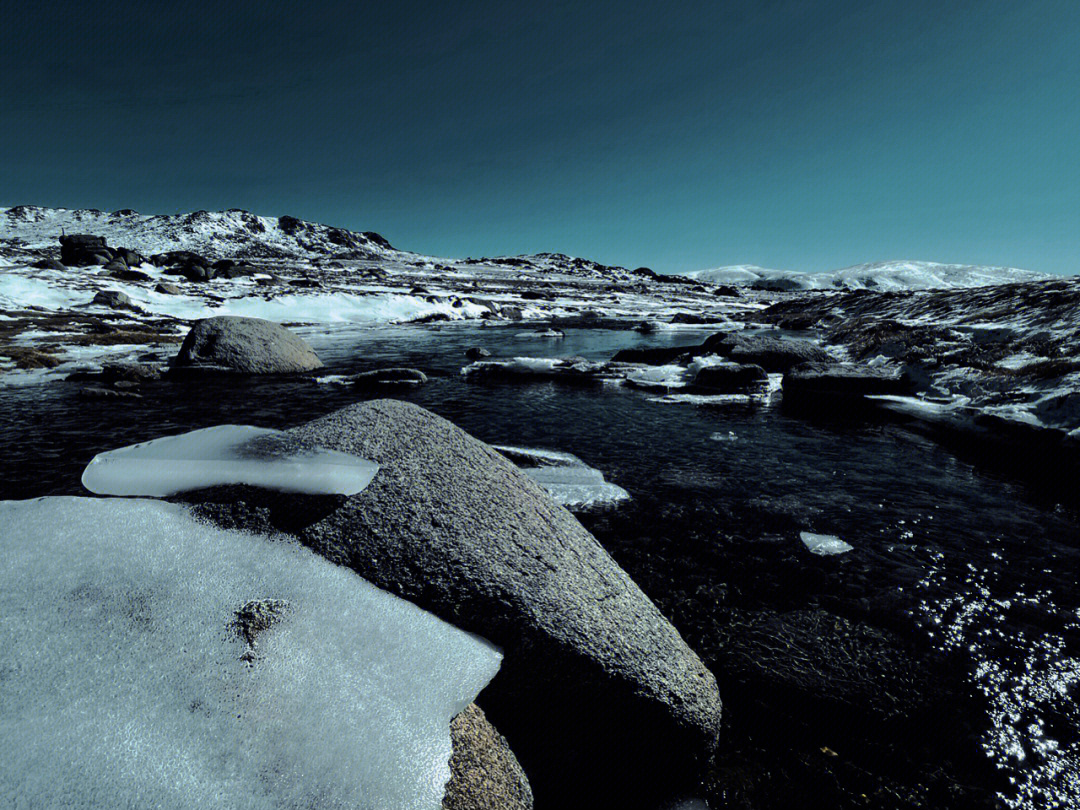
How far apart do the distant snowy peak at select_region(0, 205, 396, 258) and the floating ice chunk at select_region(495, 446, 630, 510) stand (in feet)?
390

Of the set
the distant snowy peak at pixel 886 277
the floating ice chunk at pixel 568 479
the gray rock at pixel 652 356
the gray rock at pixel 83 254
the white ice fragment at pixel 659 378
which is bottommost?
the floating ice chunk at pixel 568 479

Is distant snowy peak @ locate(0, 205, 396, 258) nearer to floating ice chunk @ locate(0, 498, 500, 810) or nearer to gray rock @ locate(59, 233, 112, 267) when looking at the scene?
gray rock @ locate(59, 233, 112, 267)

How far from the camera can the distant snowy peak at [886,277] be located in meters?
131

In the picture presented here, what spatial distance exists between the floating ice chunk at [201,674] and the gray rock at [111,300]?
28727 millimetres

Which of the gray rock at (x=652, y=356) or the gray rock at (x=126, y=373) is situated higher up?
the gray rock at (x=652, y=356)

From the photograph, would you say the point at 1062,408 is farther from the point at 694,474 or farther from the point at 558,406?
the point at 558,406

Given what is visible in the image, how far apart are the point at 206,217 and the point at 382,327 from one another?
158 m

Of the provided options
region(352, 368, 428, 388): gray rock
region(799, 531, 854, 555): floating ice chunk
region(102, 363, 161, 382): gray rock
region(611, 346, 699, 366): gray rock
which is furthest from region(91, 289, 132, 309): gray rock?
region(799, 531, 854, 555): floating ice chunk

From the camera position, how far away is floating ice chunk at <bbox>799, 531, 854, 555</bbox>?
4559 millimetres

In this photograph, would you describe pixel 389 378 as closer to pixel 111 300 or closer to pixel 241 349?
pixel 241 349

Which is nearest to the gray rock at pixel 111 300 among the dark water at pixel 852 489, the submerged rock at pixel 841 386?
the dark water at pixel 852 489

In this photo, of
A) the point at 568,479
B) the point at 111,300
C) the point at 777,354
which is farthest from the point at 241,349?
the point at 111,300

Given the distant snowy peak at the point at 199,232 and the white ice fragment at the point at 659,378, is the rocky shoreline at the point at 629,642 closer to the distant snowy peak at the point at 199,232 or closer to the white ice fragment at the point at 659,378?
the white ice fragment at the point at 659,378

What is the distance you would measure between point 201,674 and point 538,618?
1.40 meters
